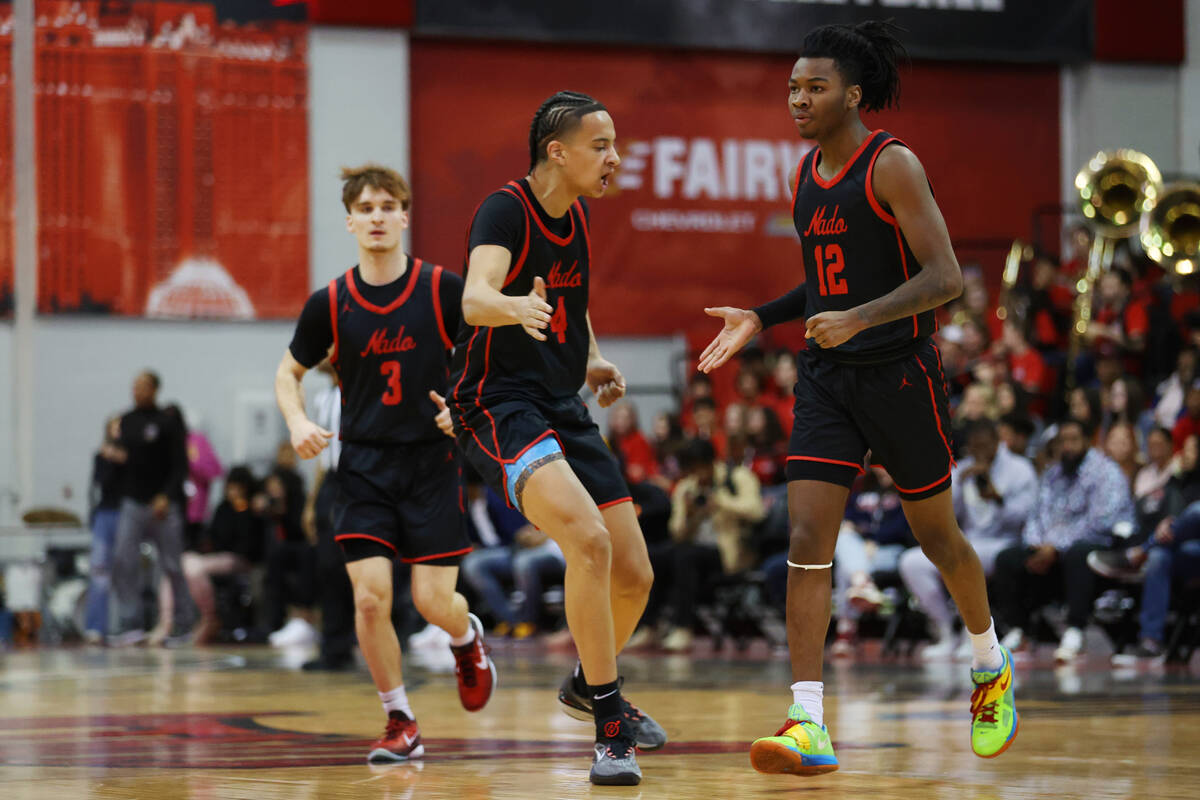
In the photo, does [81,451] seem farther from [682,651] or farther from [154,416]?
[682,651]

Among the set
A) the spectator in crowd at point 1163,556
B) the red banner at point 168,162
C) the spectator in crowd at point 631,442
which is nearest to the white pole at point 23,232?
the red banner at point 168,162

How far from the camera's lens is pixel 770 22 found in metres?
17.7

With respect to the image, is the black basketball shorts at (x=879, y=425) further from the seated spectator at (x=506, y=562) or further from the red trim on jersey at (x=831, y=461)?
the seated spectator at (x=506, y=562)

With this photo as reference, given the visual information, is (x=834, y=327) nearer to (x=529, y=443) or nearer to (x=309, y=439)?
(x=529, y=443)

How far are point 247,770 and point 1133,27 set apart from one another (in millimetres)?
15908

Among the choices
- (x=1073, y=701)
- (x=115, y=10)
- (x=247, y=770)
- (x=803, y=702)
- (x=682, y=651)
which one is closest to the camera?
(x=803, y=702)

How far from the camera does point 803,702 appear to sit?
4508 mm

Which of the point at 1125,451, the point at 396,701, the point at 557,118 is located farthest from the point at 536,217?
the point at 1125,451

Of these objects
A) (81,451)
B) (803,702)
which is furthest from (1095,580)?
(81,451)

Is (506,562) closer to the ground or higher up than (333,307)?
closer to the ground

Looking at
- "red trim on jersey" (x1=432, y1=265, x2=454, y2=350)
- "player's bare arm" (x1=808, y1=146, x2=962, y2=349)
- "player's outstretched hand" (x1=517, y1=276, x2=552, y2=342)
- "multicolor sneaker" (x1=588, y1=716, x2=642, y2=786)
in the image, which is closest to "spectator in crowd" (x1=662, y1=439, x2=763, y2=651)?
"red trim on jersey" (x1=432, y1=265, x2=454, y2=350)

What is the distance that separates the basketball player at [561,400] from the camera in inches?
184

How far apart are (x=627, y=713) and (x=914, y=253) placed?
5.47 ft

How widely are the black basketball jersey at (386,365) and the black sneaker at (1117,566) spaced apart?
555 centimetres
